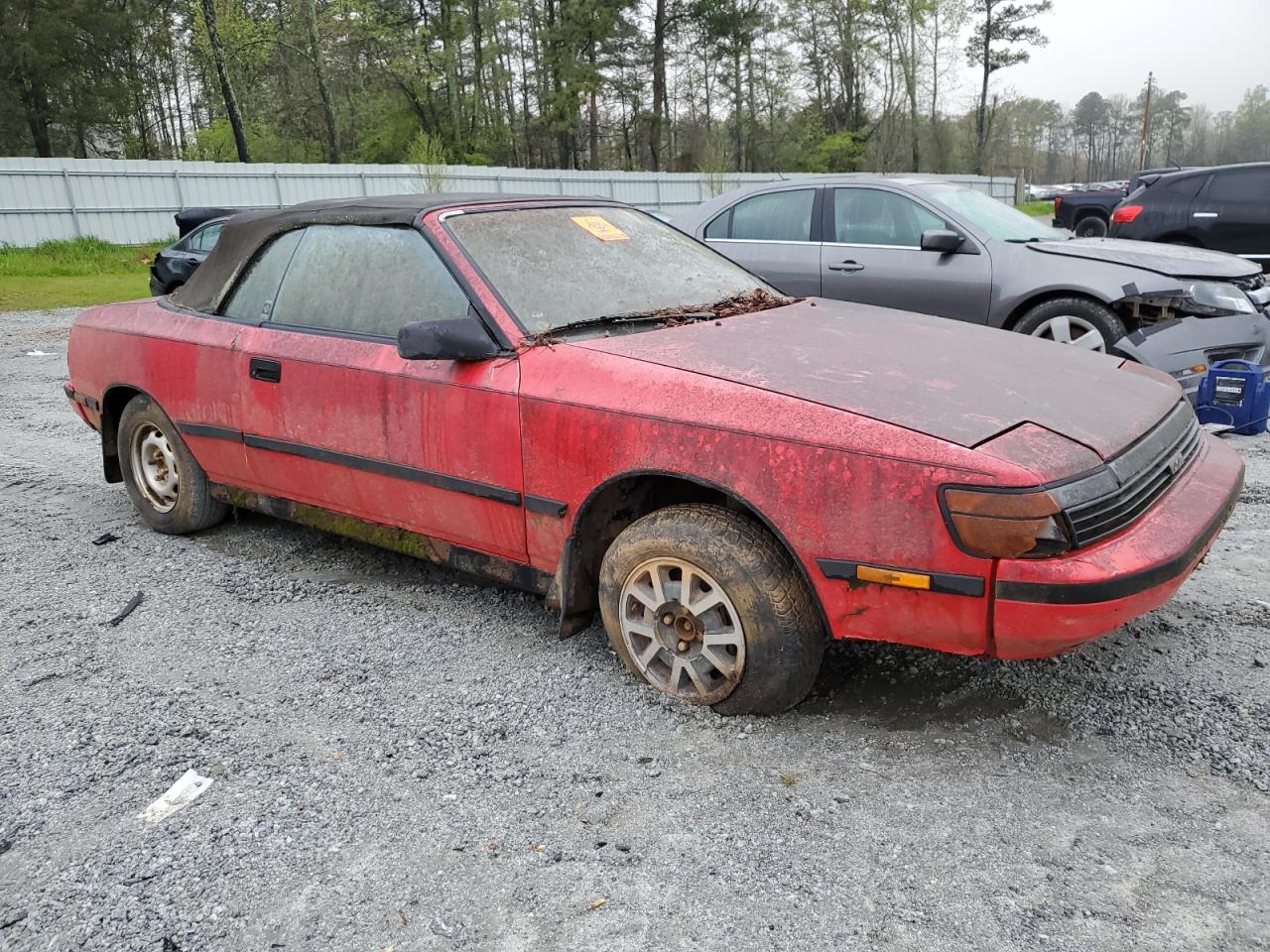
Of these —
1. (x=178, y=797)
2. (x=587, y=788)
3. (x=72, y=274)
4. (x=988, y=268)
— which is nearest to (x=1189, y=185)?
(x=988, y=268)

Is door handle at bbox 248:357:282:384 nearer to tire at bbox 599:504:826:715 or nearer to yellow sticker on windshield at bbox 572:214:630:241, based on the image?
yellow sticker on windshield at bbox 572:214:630:241

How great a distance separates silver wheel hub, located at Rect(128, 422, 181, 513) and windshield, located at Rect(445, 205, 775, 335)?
208cm

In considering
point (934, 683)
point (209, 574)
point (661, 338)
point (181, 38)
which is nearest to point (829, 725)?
point (934, 683)

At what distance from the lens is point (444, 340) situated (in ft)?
10.2

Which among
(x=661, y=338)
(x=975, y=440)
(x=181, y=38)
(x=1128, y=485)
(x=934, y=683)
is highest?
(x=181, y=38)

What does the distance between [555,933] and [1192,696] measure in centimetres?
208

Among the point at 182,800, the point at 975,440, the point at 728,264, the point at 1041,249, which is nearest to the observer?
the point at 975,440

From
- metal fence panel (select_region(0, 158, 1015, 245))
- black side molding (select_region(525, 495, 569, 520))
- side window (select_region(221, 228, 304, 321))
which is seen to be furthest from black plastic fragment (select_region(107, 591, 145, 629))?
metal fence panel (select_region(0, 158, 1015, 245))

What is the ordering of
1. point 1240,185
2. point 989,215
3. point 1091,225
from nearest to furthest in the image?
1. point 989,215
2. point 1240,185
3. point 1091,225

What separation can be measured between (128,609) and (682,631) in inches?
93.4

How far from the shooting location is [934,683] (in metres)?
3.15

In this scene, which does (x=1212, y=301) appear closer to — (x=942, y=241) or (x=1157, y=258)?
(x=1157, y=258)

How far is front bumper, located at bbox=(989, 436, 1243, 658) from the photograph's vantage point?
7.79 ft

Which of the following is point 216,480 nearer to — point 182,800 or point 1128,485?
point 182,800
